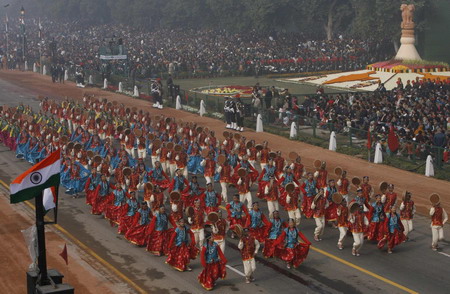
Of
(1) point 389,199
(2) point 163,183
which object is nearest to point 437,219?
(1) point 389,199

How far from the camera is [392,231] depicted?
73.0ft

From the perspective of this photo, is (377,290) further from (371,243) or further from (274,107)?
(274,107)

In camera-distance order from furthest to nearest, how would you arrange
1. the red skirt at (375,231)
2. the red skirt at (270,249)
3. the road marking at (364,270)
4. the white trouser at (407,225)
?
the white trouser at (407,225) → the red skirt at (375,231) → the red skirt at (270,249) → the road marking at (364,270)

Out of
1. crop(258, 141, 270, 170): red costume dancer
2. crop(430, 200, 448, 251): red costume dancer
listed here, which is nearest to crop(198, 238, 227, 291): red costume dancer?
crop(430, 200, 448, 251): red costume dancer

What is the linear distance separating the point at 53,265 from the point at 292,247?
627 cm

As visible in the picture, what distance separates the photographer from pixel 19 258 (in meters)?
21.4

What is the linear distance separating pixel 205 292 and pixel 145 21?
10609cm

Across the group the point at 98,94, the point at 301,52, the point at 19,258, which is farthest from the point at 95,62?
the point at 19,258

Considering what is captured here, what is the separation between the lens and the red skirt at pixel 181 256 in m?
20.5

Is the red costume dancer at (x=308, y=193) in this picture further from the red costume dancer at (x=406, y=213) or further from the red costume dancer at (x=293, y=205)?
the red costume dancer at (x=406, y=213)

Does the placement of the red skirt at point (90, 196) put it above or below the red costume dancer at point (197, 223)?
below

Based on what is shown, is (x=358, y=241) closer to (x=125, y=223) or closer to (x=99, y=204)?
(x=125, y=223)

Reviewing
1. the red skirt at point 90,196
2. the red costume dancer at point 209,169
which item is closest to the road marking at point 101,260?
the red skirt at point 90,196

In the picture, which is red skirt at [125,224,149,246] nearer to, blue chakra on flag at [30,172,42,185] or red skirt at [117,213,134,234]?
red skirt at [117,213,134,234]
